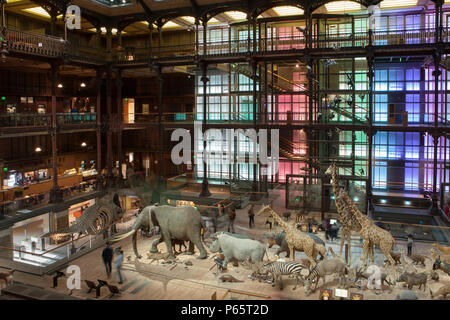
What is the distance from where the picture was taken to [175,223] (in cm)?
1670

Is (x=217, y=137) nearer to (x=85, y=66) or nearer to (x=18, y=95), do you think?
(x=85, y=66)

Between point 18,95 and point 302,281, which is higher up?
point 18,95

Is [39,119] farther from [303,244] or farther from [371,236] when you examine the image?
[371,236]

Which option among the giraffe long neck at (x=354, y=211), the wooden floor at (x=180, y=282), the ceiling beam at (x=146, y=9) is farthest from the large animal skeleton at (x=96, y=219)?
the ceiling beam at (x=146, y=9)

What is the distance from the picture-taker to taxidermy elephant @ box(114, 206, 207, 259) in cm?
1664

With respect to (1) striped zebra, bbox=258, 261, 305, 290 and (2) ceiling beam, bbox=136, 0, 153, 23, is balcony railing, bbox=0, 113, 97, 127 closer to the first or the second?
(2) ceiling beam, bbox=136, 0, 153, 23

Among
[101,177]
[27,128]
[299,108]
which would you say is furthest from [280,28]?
[27,128]

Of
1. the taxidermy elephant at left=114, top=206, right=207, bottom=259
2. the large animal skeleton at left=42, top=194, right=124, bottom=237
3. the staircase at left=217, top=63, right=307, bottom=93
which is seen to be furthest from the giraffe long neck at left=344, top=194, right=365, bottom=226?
the staircase at left=217, top=63, right=307, bottom=93

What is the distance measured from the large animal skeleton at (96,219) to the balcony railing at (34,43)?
10362 millimetres

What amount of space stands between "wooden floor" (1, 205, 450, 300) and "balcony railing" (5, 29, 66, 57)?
13.3m

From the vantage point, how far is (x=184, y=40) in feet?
126

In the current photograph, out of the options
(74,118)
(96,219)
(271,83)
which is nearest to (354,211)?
(96,219)

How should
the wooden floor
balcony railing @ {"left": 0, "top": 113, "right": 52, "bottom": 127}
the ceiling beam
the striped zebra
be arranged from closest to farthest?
the wooden floor → the striped zebra → balcony railing @ {"left": 0, "top": 113, "right": 52, "bottom": 127} → the ceiling beam
